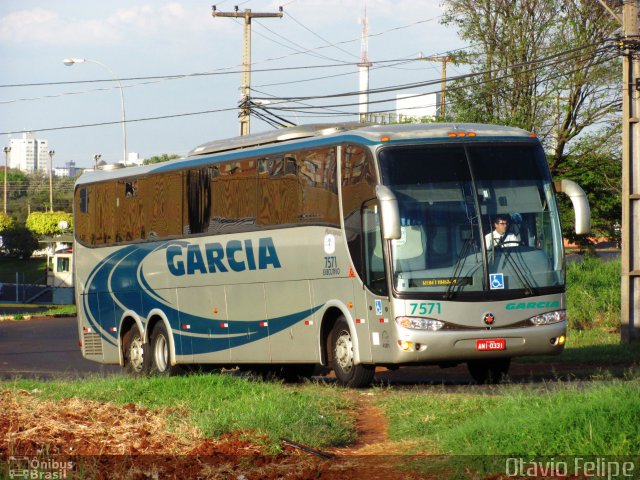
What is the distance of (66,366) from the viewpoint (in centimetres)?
2675

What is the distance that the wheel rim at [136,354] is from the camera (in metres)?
22.2

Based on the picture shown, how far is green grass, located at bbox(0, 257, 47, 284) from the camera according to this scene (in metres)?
91.0

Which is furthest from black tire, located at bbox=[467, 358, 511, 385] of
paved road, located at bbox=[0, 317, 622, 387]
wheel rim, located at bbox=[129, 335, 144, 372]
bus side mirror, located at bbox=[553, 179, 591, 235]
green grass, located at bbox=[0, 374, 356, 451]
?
wheel rim, located at bbox=[129, 335, 144, 372]

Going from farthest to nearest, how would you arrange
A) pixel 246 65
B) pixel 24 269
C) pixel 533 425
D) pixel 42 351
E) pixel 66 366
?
pixel 24 269, pixel 246 65, pixel 42 351, pixel 66 366, pixel 533 425

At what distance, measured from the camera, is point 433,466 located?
9.26 meters

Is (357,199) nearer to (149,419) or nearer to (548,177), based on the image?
(548,177)

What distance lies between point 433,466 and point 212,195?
1128 cm

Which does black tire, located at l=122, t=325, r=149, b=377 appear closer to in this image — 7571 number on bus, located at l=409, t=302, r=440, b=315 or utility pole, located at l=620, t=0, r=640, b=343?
7571 number on bus, located at l=409, t=302, r=440, b=315

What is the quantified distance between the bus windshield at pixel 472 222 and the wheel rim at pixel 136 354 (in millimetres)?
8288

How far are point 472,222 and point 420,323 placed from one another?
149cm

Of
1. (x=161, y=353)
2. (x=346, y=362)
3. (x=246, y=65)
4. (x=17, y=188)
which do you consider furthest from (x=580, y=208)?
(x=17, y=188)

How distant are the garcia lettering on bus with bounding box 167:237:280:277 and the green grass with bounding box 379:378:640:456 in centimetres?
628

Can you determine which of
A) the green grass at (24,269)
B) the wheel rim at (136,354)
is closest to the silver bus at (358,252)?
the wheel rim at (136,354)

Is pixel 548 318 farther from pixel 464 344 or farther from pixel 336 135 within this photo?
pixel 336 135
